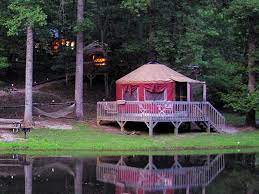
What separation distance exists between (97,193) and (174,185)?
2792 millimetres

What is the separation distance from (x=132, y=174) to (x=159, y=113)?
10.7 metres

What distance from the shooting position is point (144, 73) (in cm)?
3219

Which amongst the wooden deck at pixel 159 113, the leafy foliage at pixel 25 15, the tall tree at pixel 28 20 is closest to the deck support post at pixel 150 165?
the wooden deck at pixel 159 113

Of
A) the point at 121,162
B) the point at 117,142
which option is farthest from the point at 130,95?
the point at 121,162

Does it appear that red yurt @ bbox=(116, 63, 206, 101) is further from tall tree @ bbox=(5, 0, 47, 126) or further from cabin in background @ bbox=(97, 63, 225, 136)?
tall tree @ bbox=(5, 0, 47, 126)

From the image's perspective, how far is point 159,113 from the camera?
29.1 m

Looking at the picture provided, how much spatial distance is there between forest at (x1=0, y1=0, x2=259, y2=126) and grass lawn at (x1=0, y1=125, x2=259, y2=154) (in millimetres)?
3136

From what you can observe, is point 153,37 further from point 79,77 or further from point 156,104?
point 156,104

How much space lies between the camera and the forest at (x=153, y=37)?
1205 inches

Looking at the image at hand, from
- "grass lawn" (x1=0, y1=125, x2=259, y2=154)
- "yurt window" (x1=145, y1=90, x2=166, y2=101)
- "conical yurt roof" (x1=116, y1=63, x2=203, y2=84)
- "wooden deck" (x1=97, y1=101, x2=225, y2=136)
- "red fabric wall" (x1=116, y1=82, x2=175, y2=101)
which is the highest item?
"conical yurt roof" (x1=116, y1=63, x2=203, y2=84)

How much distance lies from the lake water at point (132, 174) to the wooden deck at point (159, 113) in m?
5.85

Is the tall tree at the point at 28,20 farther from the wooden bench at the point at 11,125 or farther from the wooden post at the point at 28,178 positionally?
the wooden post at the point at 28,178

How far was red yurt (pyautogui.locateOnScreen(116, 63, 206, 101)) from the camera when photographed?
31.6 m

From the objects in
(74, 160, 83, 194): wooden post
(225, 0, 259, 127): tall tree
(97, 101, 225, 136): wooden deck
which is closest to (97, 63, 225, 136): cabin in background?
(97, 101, 225, 136): wooden deck
